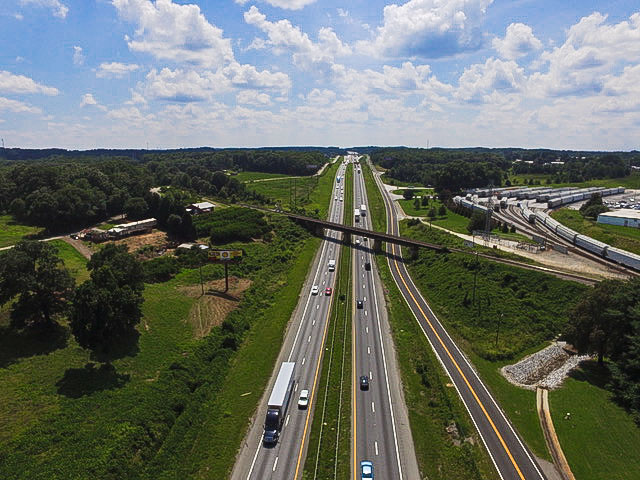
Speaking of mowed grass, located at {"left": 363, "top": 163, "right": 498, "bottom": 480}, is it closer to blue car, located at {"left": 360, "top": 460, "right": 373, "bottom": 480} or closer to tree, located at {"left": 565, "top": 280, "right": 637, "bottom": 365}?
blue car, located at {"left": 360, "top": 460, "right": 373, "bottom": 480}

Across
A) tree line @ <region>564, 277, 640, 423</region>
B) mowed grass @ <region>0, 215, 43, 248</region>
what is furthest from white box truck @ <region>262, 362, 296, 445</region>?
mowed grass @ <region>0, 215, 43, 248</region>

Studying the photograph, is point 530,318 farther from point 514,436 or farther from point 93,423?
point 93,423

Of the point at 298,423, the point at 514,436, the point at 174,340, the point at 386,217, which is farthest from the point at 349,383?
the point at 386,217

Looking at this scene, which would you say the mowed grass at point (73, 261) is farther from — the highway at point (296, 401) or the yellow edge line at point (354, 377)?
the yellow edge line at point (354, 377)

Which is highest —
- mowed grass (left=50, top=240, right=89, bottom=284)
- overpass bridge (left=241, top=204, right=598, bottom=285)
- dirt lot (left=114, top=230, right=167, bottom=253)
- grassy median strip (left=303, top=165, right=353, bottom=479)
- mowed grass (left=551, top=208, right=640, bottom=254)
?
mowed grass (left=551, top=208, right=640, bottom=254)

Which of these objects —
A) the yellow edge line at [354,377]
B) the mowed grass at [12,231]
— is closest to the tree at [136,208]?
the mowed grass at [12,231]
